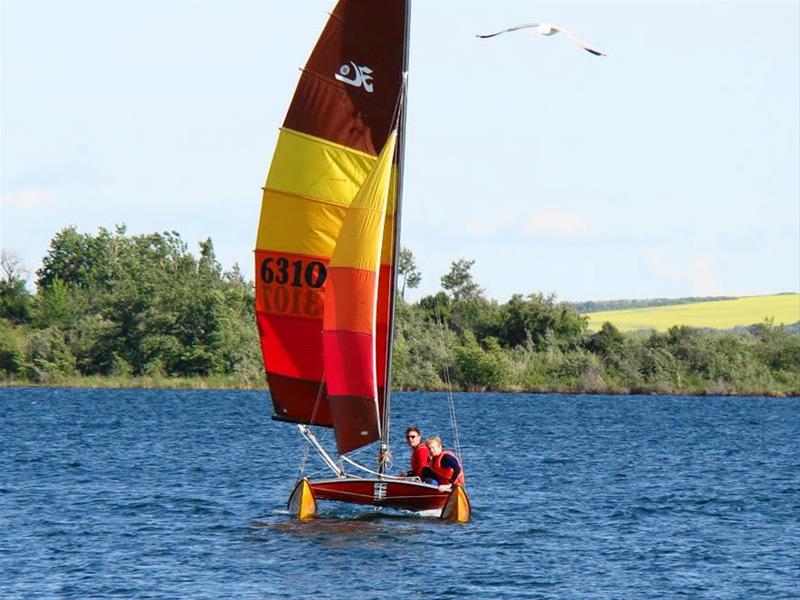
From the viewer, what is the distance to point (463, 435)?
63.9 metres

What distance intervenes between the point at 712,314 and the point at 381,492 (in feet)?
459

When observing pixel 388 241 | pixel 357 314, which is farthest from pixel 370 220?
pixel 357 314

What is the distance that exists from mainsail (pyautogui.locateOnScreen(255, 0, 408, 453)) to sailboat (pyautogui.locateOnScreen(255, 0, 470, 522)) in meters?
0.02

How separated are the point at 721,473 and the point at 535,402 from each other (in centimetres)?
4822

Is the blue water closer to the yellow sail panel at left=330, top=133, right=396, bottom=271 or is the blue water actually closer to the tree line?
the yellow sail panel at left=330, top=133, right=396, bottom=271

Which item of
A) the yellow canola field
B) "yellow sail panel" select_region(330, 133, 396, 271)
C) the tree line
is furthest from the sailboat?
the yellow canola field

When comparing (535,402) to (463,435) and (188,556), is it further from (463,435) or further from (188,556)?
(188,556)

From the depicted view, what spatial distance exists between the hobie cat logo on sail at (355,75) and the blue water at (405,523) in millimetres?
9300

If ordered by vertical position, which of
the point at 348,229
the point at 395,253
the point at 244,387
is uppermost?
the point at 348,229

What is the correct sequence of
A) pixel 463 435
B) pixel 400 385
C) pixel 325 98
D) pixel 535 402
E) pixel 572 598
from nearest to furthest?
pixel 572 598 → pixel 325 98 → pixel 463 435 → pixel 535 402 → pixel 400 385

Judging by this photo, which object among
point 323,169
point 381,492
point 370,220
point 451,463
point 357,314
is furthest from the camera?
point 451,463

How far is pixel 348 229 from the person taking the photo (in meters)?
31.8

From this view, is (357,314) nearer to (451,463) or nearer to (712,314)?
(451,463)

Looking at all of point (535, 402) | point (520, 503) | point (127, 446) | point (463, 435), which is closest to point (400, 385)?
point (535, 402)
